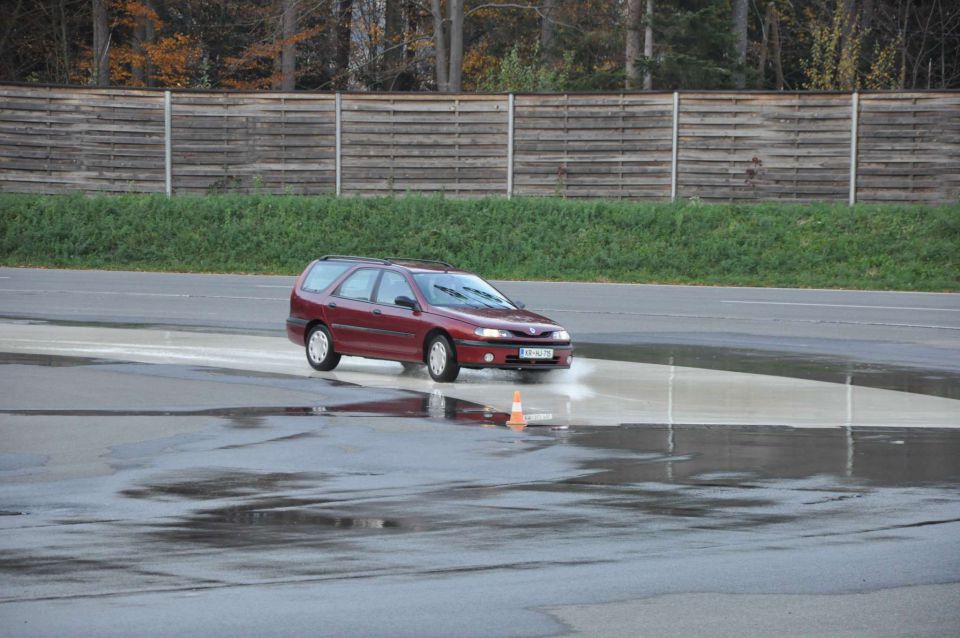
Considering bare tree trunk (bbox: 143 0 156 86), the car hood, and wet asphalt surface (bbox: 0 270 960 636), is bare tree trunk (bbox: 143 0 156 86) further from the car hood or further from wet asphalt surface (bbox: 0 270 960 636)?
wet asphalt surface (bbox: 0 270 960 636)

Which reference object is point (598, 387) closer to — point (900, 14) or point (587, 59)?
point (587, 59)

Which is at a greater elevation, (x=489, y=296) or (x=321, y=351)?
(x=489, y=296)

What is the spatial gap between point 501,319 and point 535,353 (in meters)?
0.60

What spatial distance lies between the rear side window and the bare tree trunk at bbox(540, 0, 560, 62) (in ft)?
97.4

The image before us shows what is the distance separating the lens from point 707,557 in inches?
314

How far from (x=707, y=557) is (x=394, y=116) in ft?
98.6

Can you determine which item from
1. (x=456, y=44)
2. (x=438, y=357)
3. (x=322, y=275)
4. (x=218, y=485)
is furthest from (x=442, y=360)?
(x=456, y=44)

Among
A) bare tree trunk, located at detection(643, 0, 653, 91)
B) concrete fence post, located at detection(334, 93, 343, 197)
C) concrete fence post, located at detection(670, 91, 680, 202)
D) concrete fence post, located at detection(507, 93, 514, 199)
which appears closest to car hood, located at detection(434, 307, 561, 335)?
concrete fence post, located at detection(670, 91, 680, 202)

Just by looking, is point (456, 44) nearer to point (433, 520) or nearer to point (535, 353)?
point (535, 353)

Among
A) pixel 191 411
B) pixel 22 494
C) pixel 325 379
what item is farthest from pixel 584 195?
pixel 22 494

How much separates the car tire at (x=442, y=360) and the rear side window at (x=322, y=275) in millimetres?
2330

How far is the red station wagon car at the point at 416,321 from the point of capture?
55.6 feet

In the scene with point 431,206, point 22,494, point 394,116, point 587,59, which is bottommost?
point 22,494

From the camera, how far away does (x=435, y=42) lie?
4928 centimetres
